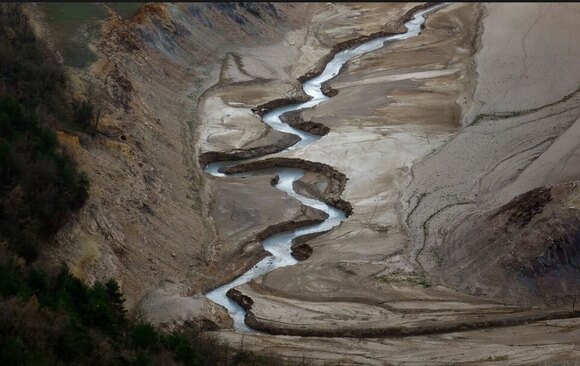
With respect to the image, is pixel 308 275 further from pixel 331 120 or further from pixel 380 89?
pixel 380 89

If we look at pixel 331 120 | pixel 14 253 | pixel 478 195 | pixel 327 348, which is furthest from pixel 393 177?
pixel 14 253

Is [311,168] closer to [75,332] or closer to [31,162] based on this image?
[31,162]

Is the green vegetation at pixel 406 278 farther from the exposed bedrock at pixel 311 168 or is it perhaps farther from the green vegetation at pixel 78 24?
the green vegetation at pixel 78 24

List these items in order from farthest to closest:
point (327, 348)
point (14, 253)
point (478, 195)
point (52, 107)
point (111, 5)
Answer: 1. point (111, 5)
2. point (478, 195)
3. point (52, 107)
4. point (327, 348)
5. point (14, 253)

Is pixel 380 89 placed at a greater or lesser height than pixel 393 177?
greater

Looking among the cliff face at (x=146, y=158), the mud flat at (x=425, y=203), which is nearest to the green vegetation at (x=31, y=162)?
the cliff face at (x=146, y=158)

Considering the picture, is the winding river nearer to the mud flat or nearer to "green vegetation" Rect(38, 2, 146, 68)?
the mud flat

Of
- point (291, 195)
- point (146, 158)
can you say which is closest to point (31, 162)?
point (146, 158)
